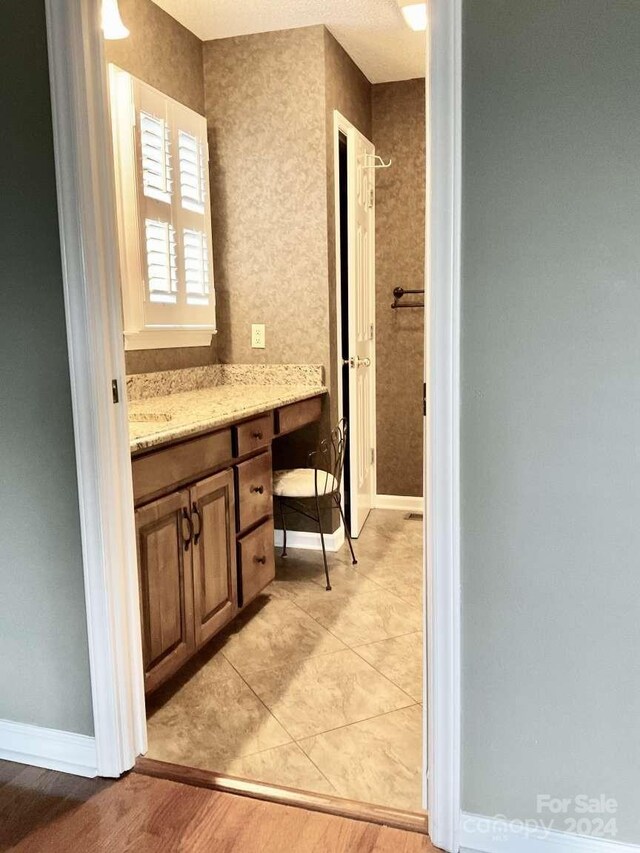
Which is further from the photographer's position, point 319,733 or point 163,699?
point 163,699

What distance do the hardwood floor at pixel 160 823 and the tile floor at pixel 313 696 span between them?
0.12 metres

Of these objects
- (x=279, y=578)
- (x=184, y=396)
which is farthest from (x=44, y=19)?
(x=279, y=578)

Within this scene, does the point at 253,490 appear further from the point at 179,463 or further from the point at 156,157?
the point at 156,157

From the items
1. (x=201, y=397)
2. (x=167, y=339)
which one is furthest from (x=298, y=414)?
(x=167, y=339)

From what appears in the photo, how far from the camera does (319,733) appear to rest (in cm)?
208

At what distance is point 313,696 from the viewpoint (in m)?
2.29

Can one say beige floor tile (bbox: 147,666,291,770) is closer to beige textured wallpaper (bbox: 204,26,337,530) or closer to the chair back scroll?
the chair back scroll

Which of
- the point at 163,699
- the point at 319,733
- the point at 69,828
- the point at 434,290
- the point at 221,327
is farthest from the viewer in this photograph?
the point at 221,327

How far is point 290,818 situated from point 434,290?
1318 mm

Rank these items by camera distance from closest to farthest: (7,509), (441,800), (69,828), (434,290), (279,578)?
(434,290)
(441,800)
(69,828)
(7,509)
(279,578)

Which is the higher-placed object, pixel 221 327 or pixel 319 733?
pixel 221 327

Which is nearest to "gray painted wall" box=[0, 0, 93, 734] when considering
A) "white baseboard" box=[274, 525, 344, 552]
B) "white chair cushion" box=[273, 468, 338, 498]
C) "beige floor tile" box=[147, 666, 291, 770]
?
"beige floor tile" box=[147, 666, 291, 770]

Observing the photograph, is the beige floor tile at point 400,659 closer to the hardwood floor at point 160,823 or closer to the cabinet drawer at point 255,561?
the cabinet drawer at point 255,561

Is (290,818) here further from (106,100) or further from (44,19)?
(44,19)
